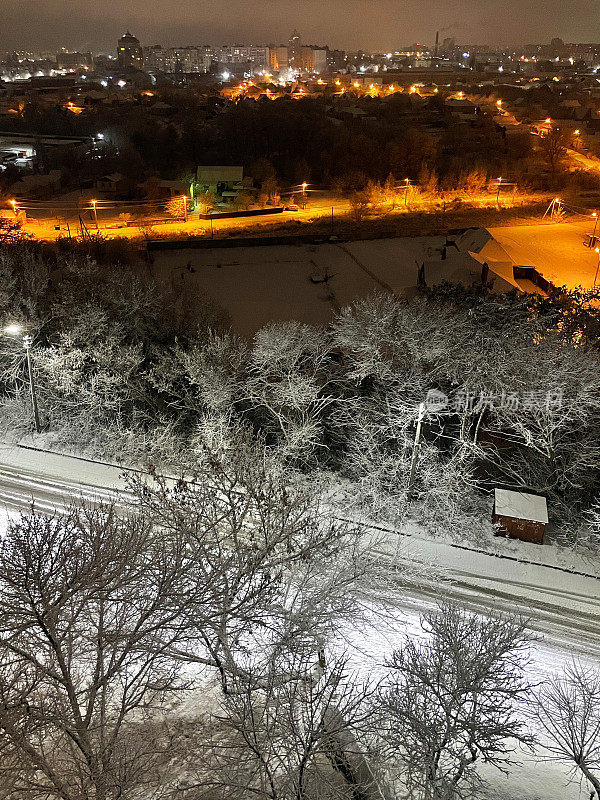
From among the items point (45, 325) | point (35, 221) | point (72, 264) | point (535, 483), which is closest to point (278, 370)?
point (535, 483)

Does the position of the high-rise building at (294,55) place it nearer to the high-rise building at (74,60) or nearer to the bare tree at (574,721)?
the high-rise building at (74,60)

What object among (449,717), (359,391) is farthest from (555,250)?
(449,717)

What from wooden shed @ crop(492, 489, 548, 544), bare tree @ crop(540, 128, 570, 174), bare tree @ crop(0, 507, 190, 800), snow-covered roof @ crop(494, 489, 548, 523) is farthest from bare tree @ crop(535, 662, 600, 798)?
bare tree @ crop(540, 128, 570, 174)

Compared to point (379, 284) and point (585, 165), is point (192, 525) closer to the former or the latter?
point (379, 284)

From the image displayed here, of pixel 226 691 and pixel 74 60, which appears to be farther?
→ pixel 74 60

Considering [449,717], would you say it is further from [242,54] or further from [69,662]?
[242,54]
